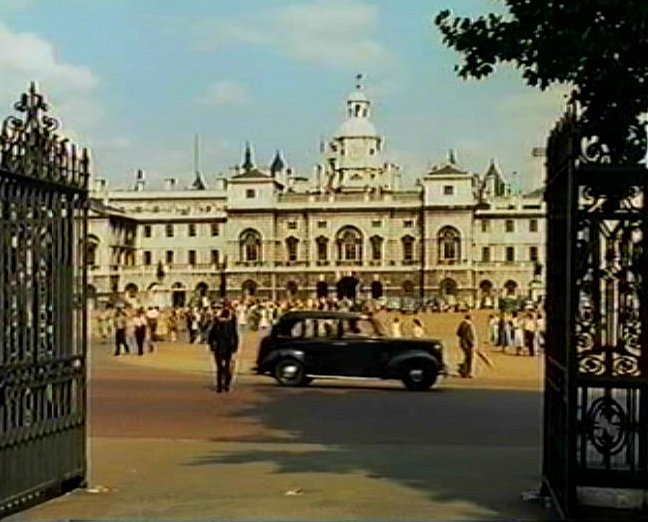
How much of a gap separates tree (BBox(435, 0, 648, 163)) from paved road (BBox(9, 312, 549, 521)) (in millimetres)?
3053

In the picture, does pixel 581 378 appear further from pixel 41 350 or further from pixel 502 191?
pixel 502 191

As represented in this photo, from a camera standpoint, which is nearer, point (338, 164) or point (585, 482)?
point (585, 482)

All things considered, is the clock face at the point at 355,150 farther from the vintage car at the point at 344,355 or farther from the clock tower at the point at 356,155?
the vintage car at the point at 344,355

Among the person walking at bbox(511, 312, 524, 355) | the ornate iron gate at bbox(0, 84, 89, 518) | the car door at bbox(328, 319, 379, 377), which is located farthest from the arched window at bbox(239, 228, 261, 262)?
the ornate iron gate at bbox(0, 84, 89, 518)

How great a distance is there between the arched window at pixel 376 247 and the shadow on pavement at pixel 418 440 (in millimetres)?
115042

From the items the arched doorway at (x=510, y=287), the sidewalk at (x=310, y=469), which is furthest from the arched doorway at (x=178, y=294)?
the sidewalk at (x=310, y=469)

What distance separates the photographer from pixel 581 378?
1002 cm

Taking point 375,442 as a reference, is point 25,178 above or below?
above

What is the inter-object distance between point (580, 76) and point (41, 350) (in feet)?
15.5

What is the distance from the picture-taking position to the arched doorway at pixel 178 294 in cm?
13662

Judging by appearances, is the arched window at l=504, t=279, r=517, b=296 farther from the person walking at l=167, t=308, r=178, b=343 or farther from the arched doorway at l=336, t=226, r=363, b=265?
the person walking at l=167, t=308, r=178, b=343

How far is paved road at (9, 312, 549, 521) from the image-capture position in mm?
10656

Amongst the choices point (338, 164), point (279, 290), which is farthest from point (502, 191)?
point (279, 290)

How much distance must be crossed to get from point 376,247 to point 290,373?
115025 mm
